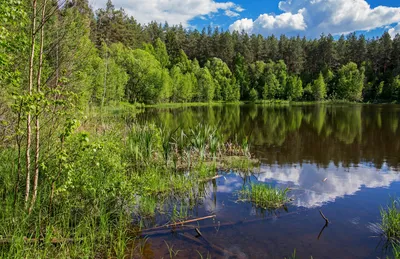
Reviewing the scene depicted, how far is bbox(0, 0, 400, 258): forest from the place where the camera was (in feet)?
16.1

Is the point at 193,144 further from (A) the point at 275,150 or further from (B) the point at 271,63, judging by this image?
(B) the point at 271,63

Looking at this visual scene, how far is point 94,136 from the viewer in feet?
41.8

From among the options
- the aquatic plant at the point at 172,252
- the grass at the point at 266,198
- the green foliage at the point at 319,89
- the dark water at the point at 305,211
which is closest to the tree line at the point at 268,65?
the green foliage at the point at 319,89

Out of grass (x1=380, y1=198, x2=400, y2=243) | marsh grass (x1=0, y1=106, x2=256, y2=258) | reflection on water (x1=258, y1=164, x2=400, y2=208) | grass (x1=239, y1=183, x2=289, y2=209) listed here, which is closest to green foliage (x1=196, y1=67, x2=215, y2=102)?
reflection on water (x1=258, y1=164, x2=400, y2=208)

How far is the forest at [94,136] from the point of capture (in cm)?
490

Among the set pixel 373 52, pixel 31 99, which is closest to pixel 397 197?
pixel 31 99

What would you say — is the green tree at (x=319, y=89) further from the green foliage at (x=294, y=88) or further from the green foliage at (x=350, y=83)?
the green foliage at (x=350, y=83)

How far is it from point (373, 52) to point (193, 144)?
10600 centimetres

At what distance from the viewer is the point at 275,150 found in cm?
1878

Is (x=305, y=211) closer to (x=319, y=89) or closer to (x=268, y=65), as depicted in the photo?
(x=319, y=89)

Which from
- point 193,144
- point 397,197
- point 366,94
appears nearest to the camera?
point 397,197

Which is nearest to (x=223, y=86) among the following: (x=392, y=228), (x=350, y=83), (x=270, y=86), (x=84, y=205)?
(x=270, y=86)

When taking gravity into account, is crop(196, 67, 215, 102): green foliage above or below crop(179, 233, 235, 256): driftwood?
above

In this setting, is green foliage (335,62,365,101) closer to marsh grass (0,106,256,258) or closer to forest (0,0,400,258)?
forest (0,0,400,258)
